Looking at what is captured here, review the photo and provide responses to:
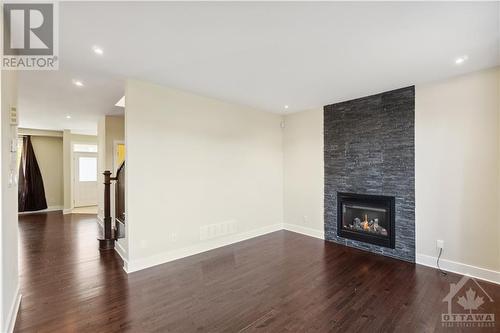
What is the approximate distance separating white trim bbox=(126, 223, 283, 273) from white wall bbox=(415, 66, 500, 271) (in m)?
2.71

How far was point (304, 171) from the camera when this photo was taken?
4.95 m

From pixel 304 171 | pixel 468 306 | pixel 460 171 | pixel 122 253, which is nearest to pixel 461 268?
pixel 468 306

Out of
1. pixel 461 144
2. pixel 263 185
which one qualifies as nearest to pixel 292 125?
pixel 263 185

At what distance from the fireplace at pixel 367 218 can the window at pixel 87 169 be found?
→ 27.2 feet

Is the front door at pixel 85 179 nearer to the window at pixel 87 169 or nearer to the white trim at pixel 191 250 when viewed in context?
the window at pixel 87 169

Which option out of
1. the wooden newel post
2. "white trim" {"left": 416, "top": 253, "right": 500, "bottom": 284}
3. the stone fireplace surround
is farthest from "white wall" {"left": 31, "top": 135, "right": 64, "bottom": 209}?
"white trim" {"left": 416, "top": 253, "right": 500, "bottom": 284}

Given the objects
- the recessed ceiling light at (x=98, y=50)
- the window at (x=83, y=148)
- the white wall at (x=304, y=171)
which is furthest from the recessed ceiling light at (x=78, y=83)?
the window at (x=83, y=148)

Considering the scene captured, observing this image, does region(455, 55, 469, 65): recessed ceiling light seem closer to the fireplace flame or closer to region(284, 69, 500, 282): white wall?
region(284, 69, 500, 282): white wall

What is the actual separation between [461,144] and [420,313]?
7.20 feet

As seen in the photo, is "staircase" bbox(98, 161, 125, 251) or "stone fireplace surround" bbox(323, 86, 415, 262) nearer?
"stone fireplace surround" bbox(323, 86, 415, 262)

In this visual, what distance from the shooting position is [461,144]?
306 cm

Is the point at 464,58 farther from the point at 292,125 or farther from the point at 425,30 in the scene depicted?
the point at 292,125

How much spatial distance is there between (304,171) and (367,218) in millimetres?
1506

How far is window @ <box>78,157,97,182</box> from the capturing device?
8.12 m
